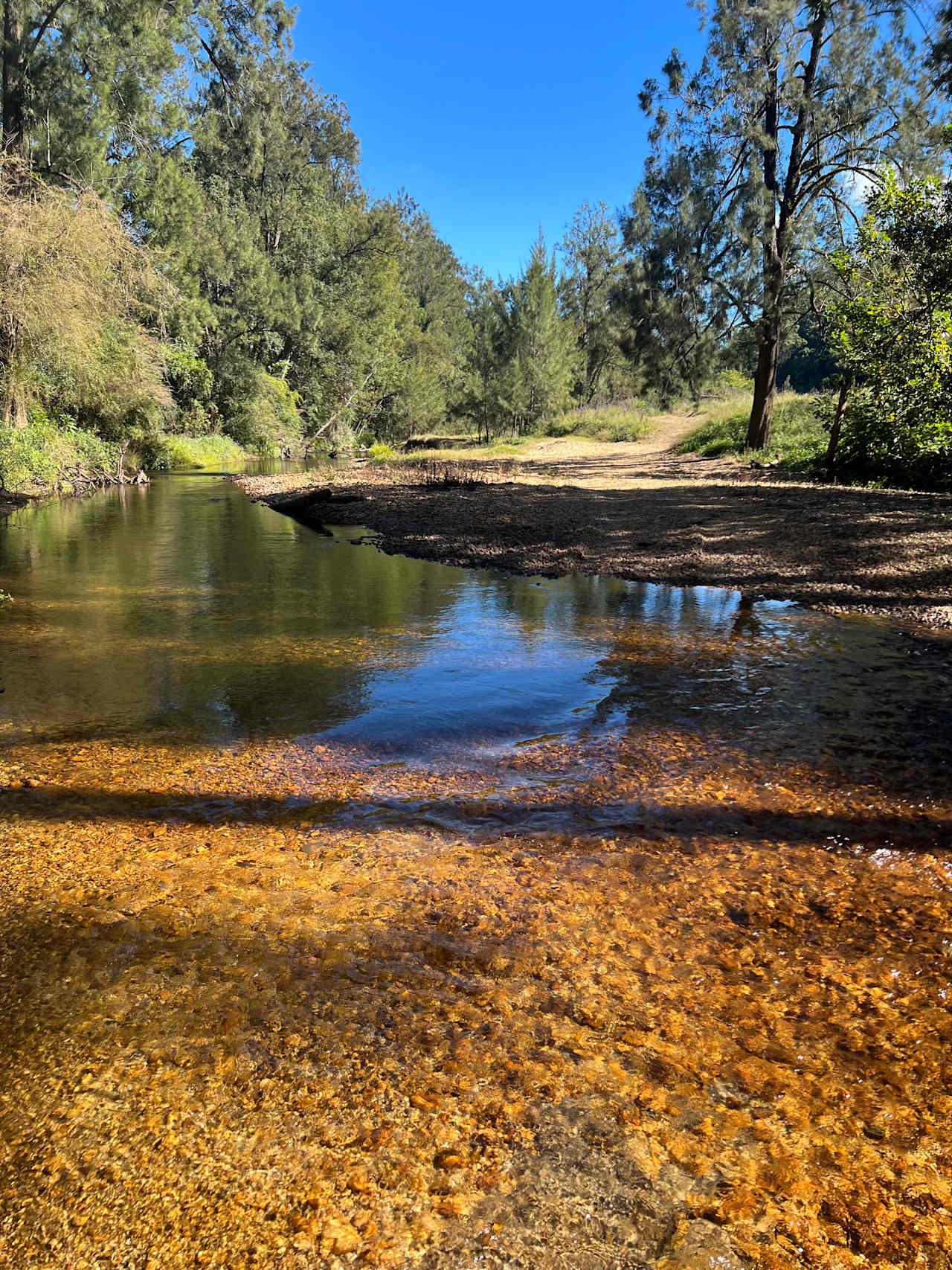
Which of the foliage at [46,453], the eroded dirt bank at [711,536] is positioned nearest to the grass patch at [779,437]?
the eroded dirt bank at [711,536]

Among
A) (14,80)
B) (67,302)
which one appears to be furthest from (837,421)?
(14,80)

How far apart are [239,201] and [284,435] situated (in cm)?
1149

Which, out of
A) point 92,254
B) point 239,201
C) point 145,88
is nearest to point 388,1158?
point 92,254

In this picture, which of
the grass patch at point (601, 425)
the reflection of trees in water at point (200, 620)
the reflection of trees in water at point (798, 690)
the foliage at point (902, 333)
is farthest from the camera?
the grass patch at point (601, 425)

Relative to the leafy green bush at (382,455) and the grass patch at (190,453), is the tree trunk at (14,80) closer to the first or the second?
the grass patch at (190,453)

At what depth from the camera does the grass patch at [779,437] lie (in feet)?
63.8

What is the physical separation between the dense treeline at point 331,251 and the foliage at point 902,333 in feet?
0.19

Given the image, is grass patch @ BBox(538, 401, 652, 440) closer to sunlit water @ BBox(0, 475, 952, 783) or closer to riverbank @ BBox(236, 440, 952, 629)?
riverbank @ BBox(236, 440, 952, 629)

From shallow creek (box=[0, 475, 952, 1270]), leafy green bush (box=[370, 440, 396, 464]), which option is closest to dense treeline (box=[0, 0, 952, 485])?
leafy green bush (box=[370, 440, 396, 464])

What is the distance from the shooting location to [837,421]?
16.4 metres

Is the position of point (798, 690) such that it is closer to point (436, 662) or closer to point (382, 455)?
point (436, 662)

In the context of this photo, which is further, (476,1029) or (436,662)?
(436,662)

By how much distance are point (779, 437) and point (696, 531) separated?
14274mm

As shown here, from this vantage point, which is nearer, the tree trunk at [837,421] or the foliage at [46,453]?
the tree trunk at [837,421]
